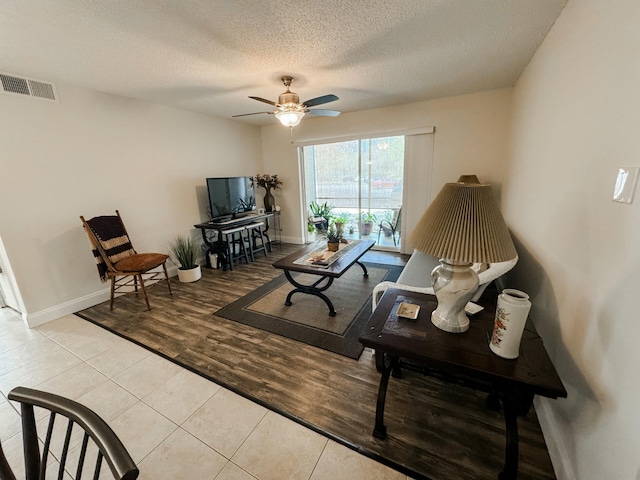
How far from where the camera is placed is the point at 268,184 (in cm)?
528

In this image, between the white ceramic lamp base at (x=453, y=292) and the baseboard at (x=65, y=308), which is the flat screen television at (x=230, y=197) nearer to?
the baseboard at (x=65, y=308)

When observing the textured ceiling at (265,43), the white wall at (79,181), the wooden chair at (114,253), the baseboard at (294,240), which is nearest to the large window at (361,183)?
the baseboard at (294,240)

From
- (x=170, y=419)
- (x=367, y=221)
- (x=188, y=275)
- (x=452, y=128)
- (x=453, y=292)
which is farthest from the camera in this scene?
(x=367, y=221)

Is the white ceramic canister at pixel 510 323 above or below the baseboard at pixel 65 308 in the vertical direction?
above

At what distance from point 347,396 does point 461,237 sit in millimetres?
1266

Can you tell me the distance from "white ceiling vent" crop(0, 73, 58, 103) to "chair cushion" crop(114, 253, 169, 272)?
5.83ft

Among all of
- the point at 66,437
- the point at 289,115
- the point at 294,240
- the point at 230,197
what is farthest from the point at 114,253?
the point at 294,240

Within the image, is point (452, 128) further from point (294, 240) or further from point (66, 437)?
point (66, 437)

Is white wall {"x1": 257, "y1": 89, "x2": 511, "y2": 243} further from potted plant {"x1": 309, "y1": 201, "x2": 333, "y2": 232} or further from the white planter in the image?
the white planter

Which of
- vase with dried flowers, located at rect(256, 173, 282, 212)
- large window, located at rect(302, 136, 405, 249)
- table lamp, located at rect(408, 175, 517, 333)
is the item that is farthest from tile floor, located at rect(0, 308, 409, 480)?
vase with dried flowers, located at rect(256, 173, 282, 212)

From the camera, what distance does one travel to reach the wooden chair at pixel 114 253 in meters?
2.81

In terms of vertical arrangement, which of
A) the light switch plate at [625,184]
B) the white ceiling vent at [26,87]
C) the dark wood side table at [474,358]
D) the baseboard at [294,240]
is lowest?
the baseboard at [294,240]

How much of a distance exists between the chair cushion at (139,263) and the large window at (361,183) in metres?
2.82

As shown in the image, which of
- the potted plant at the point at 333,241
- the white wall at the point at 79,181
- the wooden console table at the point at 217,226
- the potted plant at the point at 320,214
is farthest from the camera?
the potted plant at the point at 320,214
